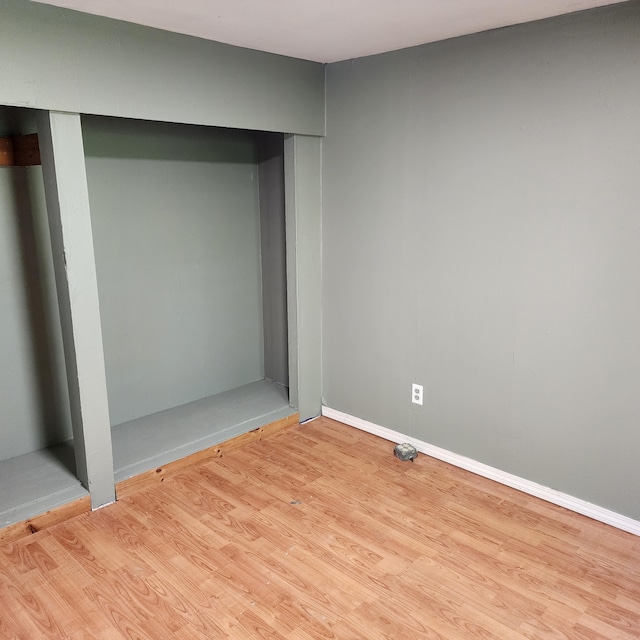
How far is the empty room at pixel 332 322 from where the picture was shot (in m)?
2.20

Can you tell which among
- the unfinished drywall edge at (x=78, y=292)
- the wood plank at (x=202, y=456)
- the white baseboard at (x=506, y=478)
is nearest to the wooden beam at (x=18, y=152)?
the unfinished drywall edge at (x=78, y=292)

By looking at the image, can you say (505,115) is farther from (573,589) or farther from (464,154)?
(573,589)

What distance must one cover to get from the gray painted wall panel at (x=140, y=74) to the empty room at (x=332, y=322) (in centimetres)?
1

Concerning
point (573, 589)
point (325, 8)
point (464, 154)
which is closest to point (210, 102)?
point (325, 8)

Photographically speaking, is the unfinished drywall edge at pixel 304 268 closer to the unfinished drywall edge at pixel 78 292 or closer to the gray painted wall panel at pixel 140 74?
the gray painted wall panel at pixel 140 74

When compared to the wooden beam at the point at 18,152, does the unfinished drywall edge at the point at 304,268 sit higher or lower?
lower

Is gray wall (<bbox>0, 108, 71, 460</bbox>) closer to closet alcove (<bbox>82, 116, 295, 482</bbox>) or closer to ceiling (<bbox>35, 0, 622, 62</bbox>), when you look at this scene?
closet alcove (<bbox>82, 116, 295, 482</bbox>)

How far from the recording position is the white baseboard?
8.36 ft

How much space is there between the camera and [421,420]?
3.27 metres

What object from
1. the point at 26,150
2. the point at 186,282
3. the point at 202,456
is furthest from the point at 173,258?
the point at 202,456

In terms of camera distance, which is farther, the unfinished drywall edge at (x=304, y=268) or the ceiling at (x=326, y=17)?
the unfinished drywall edge at (x=304, y=268)

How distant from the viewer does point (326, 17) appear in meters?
2.35

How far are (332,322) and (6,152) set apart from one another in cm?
203

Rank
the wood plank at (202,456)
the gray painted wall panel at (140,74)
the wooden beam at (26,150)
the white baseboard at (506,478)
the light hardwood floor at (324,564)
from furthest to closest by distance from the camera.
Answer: the wood plank at (202,456) < the wooden beam at (26,150) < the white baseboard at (506,478) < the gray painted wall panel at (140,74) < the light hardwood floor at (324,564)
